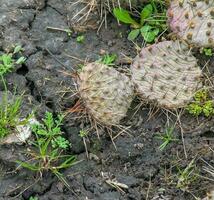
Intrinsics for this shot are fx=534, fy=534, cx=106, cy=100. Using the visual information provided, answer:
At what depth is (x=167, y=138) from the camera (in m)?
3.27

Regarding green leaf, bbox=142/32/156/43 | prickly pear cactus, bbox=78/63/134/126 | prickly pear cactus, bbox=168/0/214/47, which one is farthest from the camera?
green leaf, bbox=142/32/156/43

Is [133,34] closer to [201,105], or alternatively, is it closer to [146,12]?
[146,12]

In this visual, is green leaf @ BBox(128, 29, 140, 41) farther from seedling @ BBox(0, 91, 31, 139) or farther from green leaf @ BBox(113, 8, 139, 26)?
seedling @ BBox(0, 91, 31, 139)

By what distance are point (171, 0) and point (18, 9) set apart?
103 centimetres

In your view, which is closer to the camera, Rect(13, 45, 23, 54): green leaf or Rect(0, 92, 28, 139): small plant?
Rect(0, 92, 28, 139): small plant

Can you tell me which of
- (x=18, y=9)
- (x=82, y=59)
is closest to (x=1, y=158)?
(x=82, y=59)

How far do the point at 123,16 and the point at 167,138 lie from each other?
87cm

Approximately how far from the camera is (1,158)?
3.09m

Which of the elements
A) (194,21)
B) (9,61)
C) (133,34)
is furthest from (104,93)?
(194,21)

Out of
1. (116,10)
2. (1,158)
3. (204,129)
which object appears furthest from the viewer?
(116,10)

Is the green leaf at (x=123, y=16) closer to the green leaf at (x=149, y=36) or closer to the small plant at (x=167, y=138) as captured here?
the green leaf at (x=149, y=36)

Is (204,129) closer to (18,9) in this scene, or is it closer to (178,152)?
(178,152)

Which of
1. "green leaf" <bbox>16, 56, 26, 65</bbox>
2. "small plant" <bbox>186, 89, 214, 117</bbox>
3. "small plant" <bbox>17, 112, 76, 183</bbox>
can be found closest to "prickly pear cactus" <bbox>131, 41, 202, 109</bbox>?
"small plant" <bbox>186, 89, 214, 117</bbox>

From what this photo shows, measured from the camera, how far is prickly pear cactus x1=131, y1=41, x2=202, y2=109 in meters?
3.32
